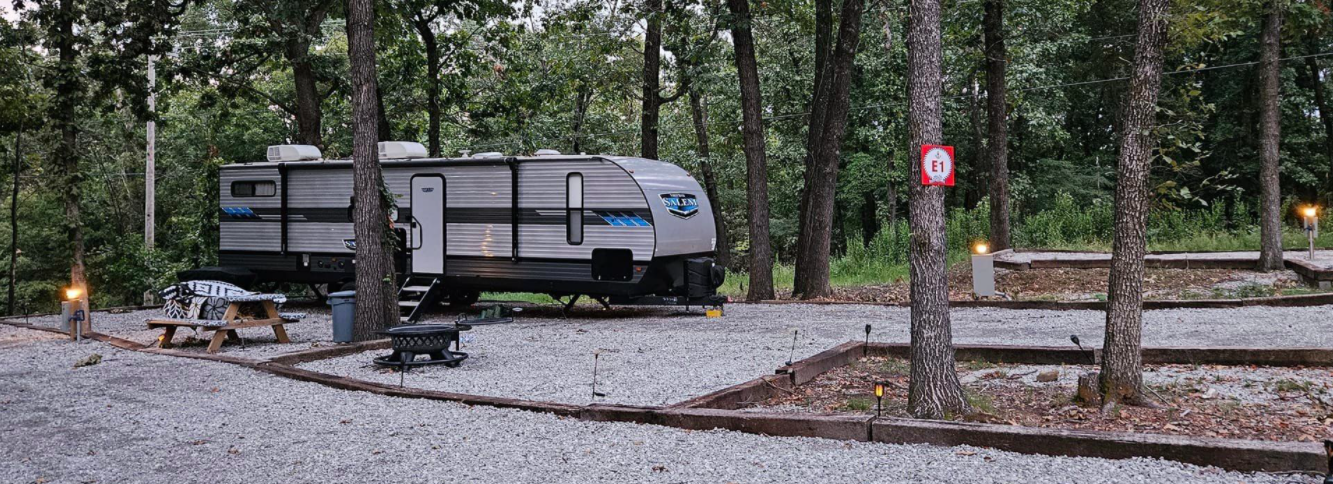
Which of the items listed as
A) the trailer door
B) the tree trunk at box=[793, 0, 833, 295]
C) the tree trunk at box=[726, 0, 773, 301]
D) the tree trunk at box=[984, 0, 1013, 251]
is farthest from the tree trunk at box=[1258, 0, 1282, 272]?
the trailer door

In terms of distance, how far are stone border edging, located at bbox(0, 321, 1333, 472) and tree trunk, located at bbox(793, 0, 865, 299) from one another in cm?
Result: 829

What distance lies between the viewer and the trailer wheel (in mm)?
16500

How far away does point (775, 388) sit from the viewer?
300 inches

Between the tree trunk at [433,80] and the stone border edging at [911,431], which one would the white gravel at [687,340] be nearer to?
the stone border edging at [911,431]

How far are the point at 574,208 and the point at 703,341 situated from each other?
405 centimetres

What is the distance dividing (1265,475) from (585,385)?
5070 millimetres

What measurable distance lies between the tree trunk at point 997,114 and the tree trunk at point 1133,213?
1270 centimetres

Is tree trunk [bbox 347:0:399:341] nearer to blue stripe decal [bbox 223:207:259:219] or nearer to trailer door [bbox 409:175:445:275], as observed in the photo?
trailer door [bbox 409:175:445:275]

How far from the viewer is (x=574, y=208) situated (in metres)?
14.3

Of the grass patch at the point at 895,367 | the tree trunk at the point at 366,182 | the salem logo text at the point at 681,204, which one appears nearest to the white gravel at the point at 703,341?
the grass patch at the point at 895,367

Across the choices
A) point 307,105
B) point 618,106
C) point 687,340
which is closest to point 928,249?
point 687,340

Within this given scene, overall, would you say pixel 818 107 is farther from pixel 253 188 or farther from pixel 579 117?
pixel 579 117

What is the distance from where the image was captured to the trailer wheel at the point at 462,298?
16500 mm

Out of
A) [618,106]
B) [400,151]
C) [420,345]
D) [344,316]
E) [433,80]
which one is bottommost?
[420,345]
